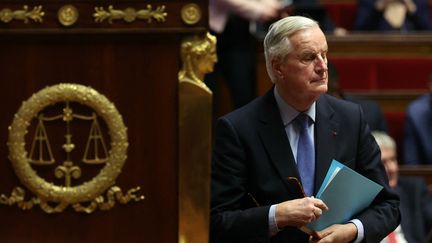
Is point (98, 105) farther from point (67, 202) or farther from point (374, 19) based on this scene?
point (374, 19)

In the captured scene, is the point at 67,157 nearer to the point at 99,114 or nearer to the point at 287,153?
the point at 99,114

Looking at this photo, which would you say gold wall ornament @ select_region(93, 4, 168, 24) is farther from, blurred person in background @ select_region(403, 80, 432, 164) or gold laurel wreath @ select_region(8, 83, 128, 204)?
blurred person in background @ select_region(403, 80, 432, 164)

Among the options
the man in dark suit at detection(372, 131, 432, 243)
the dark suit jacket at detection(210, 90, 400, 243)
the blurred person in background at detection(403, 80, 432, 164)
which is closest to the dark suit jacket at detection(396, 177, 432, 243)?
the man in dark suit at detection(372, 131, 432, 243)

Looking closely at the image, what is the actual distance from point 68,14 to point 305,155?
0.38 meters

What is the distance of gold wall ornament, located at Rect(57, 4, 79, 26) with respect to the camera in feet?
3.90

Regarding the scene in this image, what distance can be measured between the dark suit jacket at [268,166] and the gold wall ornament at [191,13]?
8.2 inches

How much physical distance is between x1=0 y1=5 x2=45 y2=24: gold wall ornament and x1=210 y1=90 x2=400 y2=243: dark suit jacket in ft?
1.00

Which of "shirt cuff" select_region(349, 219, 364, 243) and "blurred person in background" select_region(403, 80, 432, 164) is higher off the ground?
"shirt cuff" select_region(349, 219, 364, 243)

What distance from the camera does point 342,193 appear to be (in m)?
1.30

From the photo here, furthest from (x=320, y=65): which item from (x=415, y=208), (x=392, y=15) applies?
(x=392, y=15)

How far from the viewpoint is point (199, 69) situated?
120 cm

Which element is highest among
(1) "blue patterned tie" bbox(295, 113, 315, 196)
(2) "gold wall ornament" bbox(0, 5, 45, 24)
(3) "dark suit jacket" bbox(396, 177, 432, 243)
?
(2) "gold wall ornament" bbox(0, 5, 45, 24)

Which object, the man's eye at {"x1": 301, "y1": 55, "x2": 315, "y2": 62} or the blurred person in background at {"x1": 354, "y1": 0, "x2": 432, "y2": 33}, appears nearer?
the man's eye at {"x1": 301, "y1": 55, "x2": 315, "y2": 62}

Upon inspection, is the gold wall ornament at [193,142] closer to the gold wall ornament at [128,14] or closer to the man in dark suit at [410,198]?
the gold wall ornament at [128,14]
